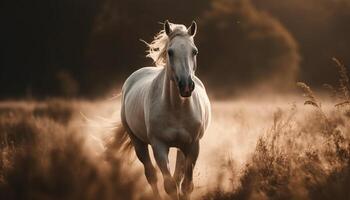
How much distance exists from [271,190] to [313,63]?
3082 cm

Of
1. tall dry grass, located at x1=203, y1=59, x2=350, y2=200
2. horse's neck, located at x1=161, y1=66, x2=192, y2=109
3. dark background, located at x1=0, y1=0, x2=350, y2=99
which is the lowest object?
tall dry grass, located at x1=203, y1=59, x2=350, y2=200

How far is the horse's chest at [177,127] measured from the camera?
21.9 ft

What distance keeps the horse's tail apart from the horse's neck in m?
2.46

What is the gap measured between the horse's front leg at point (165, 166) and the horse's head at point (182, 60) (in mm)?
733

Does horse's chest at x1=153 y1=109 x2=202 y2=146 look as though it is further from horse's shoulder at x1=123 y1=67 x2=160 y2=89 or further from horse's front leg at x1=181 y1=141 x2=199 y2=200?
horse's shoulder at x1=123 y1=67 x2=160 y2=89

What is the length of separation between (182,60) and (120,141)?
332 cm

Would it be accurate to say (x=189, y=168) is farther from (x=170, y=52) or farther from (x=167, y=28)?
(x=167, y=28)

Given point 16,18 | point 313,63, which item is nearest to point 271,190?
point 313,63

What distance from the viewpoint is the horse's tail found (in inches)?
360

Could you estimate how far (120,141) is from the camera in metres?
9.21

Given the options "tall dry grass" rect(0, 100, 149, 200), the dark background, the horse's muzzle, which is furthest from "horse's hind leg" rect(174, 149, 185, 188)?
the dark background

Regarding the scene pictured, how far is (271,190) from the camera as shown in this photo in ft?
17.5

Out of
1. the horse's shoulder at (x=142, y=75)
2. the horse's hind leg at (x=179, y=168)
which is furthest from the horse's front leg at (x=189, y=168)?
the horse's shoulder at (x=142, y=75)

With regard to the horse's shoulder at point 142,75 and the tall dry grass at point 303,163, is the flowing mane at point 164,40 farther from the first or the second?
the tall dry grass at point 303,163
